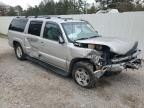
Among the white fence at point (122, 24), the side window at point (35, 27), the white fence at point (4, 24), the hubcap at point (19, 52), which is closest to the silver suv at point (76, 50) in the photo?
the side window at point (35, 27)

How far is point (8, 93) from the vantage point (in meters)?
5.32

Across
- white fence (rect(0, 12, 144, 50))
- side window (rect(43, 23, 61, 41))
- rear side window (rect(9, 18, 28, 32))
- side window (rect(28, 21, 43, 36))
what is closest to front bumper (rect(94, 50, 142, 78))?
side window (rect(43, 23, 61, 41))

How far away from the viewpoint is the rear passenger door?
7221 mm

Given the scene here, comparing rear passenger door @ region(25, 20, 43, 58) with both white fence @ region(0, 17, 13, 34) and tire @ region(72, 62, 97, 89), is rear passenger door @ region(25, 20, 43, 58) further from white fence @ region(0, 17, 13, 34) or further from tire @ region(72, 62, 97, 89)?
white fence @ region(0, 17, 13, 34)

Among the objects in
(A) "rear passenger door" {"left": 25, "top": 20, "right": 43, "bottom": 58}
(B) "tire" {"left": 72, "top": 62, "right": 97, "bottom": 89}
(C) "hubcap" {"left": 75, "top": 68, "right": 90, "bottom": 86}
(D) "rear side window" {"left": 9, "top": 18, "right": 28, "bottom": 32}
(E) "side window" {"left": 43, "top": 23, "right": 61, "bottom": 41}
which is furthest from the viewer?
(D) "rear side window" {"left": 9, "top": 18, "right": 28, "bottom": 32}

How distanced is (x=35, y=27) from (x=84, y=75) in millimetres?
2949

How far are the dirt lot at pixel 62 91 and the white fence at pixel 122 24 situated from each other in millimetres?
3007

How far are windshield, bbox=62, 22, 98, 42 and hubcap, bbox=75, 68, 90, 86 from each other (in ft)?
3.11

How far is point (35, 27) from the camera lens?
295 inches

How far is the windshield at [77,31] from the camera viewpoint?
6.16 metres

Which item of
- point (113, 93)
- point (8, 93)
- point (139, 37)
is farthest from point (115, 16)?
point (8, 93)

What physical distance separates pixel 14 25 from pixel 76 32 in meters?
3.82

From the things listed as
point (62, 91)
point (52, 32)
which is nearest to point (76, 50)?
point (62, 91)

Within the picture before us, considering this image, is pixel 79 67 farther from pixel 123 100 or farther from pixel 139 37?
pixel 139 37
